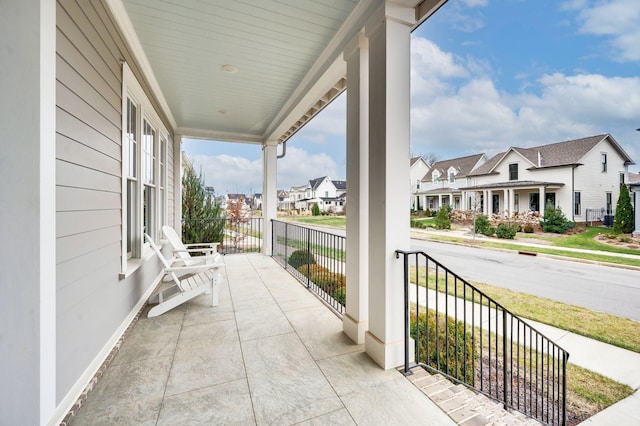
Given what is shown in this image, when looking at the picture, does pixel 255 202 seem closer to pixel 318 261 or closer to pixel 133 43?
pixel 318 261

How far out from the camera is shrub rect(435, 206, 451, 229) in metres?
7.98

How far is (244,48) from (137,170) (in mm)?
1770

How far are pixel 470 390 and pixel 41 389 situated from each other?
7.98ft

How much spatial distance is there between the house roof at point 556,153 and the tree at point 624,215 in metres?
2.01

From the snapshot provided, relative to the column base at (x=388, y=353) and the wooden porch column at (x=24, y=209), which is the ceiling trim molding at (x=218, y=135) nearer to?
the wooden porch column at (x=24, y=209)

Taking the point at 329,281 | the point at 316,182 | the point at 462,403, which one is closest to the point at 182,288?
the point at 329,281

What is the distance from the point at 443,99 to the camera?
340 inches

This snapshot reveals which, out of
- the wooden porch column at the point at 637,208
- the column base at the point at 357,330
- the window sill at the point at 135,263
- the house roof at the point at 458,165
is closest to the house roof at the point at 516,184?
the house roof at the point at 458,165

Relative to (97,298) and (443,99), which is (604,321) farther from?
(443,99)

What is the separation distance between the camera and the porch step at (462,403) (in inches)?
56.1

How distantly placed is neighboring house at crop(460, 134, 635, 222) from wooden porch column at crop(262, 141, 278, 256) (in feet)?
22.8

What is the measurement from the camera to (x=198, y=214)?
676 cm

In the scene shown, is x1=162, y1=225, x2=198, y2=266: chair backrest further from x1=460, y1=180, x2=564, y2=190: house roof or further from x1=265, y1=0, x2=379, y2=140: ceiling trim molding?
x1=460, y1=180, x2=564, y2=190: house roof

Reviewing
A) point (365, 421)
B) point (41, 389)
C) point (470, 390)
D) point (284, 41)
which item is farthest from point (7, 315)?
point (284, 41)
